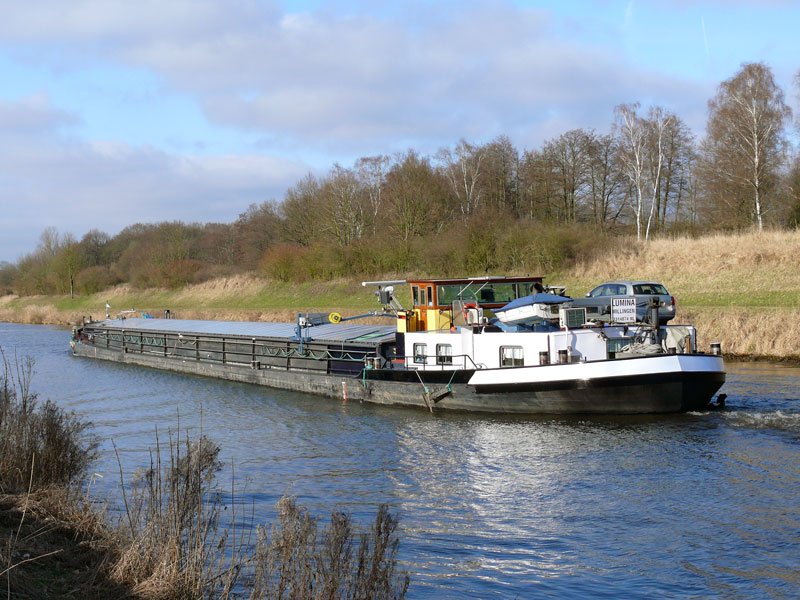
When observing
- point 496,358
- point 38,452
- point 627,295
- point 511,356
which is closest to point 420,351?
point 496,358

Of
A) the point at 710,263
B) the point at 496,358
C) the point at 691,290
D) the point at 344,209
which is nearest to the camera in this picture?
the point at 496,358

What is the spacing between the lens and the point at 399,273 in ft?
152

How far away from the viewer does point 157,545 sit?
6.70m

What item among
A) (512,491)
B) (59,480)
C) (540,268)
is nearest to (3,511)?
(59,480)

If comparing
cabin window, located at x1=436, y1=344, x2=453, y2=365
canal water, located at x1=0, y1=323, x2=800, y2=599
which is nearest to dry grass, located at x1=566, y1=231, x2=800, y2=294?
canal water, located at x1=0, y1=323, x2=800, y2=599

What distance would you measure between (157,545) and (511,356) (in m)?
12.3

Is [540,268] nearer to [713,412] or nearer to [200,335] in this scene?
[200,335]

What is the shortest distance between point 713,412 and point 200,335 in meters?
20.8

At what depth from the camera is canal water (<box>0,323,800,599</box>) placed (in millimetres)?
8688

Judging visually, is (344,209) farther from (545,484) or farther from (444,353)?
(545,484)

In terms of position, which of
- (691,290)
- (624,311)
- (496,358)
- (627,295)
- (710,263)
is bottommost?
(496,358)

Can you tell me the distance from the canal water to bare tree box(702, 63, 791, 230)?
75.0ft

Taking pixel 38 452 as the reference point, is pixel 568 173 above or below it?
above

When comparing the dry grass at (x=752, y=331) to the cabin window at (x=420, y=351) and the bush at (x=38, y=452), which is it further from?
the bush at (x=38, y=452)
